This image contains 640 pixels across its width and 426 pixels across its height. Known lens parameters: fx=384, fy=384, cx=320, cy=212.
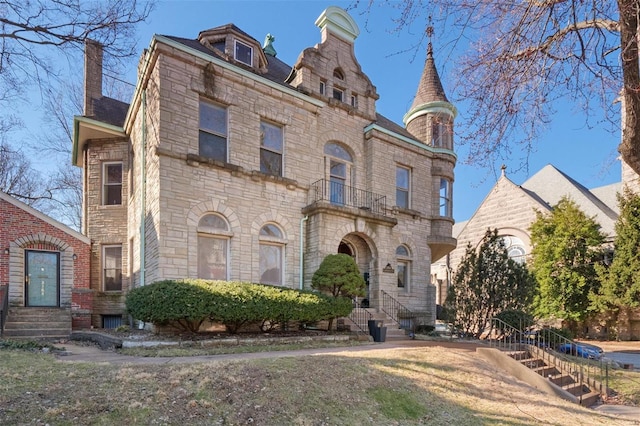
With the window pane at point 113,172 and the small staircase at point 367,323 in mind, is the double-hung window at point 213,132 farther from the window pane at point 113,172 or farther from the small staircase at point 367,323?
the small staircase at point 367,323

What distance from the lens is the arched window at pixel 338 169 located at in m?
14.6

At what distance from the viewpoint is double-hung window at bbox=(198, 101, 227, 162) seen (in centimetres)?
1159

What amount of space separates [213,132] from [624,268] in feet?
62.7

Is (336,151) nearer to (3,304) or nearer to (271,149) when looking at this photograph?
(271,149)

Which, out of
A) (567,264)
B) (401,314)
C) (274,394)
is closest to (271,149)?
(401,314)

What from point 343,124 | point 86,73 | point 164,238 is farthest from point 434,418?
point 86,73

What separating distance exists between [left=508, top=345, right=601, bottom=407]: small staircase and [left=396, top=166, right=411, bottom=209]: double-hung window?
8.01 m

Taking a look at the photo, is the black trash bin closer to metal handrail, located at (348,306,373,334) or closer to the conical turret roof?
metal handrail, located at (348,306,373,334)

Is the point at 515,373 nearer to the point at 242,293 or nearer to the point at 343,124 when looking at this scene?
the point at 242,293

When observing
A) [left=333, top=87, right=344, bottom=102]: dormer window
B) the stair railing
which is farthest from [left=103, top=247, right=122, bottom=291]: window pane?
[left=333, top=87, right=344, bottom=102]: dormer window

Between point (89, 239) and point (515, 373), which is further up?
point (89, 239)

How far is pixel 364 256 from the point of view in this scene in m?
14.7

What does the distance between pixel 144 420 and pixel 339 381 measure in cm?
272

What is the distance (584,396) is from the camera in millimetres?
8102
